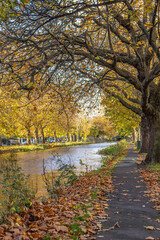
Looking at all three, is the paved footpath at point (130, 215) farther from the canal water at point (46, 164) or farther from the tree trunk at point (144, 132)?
the tree trunk at point (144, 132)

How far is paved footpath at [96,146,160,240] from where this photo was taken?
14.7 ft

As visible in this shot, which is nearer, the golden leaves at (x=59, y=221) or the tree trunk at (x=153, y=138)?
the golden leaves at (x=59, y=221)

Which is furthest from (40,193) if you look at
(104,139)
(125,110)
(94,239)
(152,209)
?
(104,139)

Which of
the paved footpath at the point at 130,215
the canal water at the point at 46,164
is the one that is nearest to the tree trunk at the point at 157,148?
the canal water at the point at 46,164

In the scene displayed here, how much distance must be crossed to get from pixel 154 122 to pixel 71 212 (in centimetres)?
923

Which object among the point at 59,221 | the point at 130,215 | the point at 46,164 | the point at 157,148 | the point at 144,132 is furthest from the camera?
the point at 144,132

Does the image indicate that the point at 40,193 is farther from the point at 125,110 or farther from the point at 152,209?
the point at 125,110

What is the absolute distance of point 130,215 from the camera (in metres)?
5.67

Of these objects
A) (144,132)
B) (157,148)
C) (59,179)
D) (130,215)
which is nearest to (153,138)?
(157,148)

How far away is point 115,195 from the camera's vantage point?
7.76 meters

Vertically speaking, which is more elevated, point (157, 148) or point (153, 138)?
point (153, 138)

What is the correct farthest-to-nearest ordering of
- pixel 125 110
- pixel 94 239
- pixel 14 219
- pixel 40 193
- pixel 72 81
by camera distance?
pixel 125 110 → pixel 72 81 → pixel 40 193 → pixel 14 219 → pixel 94 239

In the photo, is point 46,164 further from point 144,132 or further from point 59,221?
point 59,221

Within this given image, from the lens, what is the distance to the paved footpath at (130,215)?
4473 millimetres
